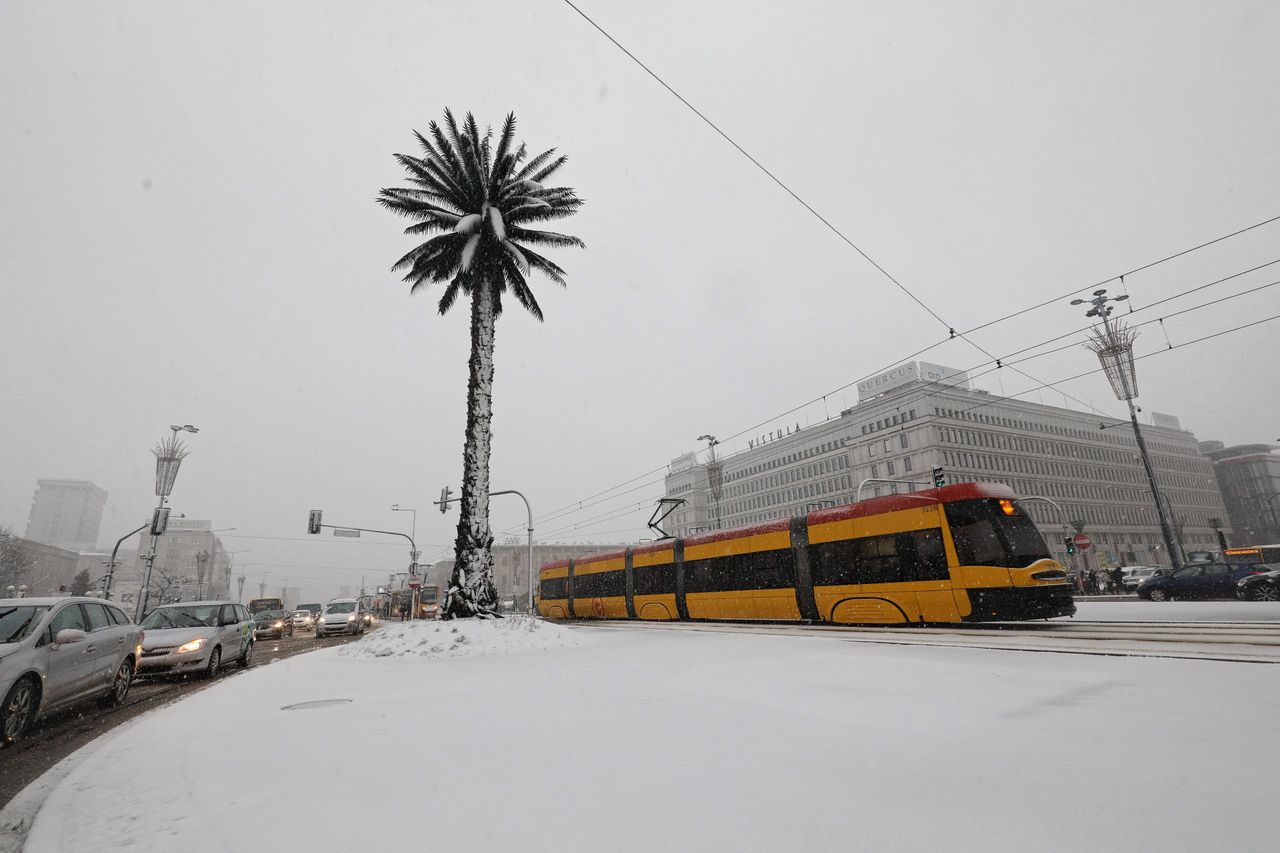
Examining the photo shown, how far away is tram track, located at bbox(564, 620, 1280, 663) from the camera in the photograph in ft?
25.7

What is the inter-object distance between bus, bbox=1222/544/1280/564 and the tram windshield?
2242cm

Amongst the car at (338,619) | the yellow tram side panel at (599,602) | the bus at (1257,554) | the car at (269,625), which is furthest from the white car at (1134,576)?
the car at (269,625)

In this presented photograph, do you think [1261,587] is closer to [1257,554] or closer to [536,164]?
[1257,554]

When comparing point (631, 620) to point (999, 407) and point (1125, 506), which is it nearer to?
point (999, 407)

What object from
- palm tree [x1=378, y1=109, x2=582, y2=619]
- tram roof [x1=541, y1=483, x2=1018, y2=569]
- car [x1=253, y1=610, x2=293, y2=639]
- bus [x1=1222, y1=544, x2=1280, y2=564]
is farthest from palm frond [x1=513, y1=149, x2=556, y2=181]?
bus [x1=1222, y1=544, x2=1280, y2=564]

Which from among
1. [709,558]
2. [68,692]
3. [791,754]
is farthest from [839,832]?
[709,558]

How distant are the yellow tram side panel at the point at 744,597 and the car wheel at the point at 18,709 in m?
15.3

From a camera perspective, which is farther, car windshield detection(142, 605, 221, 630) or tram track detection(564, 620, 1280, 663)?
car windshield detection(142, 605, 221, 630)

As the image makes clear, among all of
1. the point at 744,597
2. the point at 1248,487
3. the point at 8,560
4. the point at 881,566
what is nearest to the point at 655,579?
the point at 744,597

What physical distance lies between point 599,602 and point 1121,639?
782 inches

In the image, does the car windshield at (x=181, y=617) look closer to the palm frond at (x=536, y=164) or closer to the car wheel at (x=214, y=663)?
the car wheel at (x=214, y=663)

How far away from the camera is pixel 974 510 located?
42.8ft

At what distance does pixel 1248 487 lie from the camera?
12362cm

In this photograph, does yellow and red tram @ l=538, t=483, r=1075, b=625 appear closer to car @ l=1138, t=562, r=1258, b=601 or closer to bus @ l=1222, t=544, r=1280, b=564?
car @ l=1138, t=562, r=1258, b=601
